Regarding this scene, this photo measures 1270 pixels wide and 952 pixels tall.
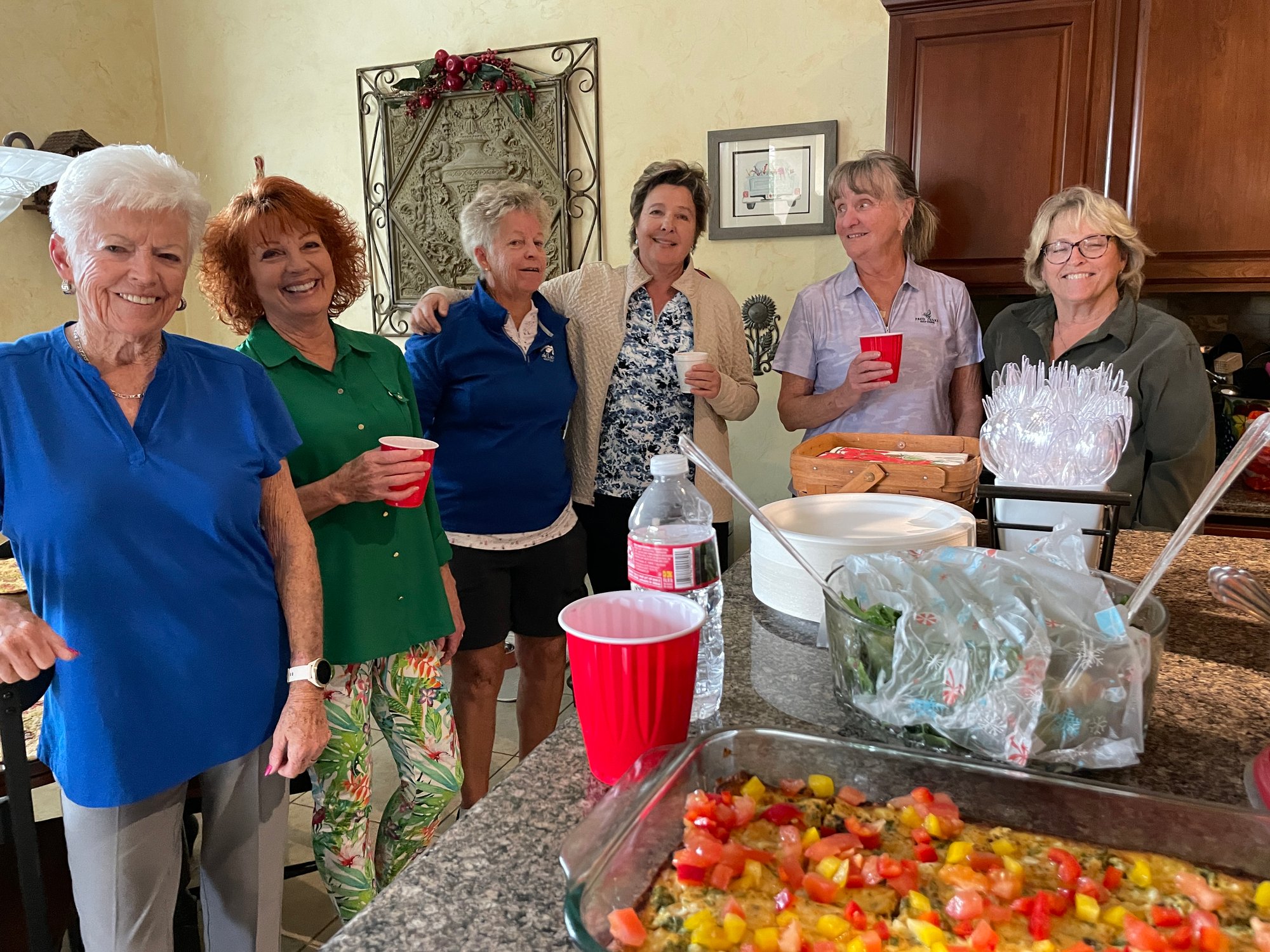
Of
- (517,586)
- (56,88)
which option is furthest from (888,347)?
(56,88)

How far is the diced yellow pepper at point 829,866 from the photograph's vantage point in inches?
26.9

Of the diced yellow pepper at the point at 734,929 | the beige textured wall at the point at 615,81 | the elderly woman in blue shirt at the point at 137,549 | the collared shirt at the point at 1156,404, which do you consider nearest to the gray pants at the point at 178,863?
the elderly woman in blue shirt at the point at 137,549

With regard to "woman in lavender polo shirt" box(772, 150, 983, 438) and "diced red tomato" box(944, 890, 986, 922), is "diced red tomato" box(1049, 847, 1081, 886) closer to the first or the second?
"diced red tomato" box(944, 890, 986, 922)

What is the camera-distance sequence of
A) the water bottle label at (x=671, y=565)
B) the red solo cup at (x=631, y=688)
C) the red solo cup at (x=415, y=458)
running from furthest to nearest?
the red solo cup at (x=415, y=458), the water bottle label at (x=671, y=565), the red solo cup at (x=631, y=688)

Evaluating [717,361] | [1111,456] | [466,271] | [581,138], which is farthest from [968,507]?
[466,271]

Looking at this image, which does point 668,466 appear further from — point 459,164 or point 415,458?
point 459,164

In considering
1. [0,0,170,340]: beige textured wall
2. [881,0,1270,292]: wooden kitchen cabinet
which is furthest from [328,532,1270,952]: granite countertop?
[0,0,170,340]: beige textured wall

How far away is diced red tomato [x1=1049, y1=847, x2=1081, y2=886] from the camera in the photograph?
0.67 metres

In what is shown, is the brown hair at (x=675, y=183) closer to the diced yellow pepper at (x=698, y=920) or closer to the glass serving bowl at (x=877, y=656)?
the glass serving bowl at (x=877, y=656)

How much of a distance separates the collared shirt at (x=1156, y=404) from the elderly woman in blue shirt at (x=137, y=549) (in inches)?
67.3

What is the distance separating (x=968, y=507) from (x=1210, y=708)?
642mm

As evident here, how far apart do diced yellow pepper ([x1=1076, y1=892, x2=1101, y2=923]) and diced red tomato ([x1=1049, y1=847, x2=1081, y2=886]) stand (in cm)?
2

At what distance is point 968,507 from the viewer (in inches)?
62.7

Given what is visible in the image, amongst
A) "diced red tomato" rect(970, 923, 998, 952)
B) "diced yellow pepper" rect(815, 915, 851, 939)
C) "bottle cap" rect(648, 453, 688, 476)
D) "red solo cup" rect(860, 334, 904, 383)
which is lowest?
"diced yellow pepper" rect(815, 915, 851, 939)
